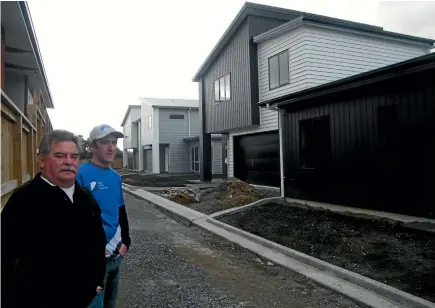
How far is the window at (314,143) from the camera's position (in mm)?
10141

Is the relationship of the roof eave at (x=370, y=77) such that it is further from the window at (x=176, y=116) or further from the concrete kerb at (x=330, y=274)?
the window at (x=176, y=116)

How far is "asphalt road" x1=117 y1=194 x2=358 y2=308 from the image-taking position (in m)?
4.38

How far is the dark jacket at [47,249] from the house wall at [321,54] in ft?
39.8

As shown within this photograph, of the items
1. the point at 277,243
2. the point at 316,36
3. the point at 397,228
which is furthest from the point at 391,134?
the point at 316,36

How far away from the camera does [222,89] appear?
61.7 feet

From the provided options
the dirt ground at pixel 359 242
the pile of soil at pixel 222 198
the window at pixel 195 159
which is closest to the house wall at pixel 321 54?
the pile of soil at pixel 222 198

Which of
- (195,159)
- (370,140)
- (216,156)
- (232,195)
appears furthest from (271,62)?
(195,159)

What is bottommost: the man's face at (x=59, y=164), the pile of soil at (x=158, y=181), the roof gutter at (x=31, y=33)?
the pile of soil at (x=158, y=181)

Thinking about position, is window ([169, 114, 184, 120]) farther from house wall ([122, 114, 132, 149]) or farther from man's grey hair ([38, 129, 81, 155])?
man's grey hair ([38, 129, 81, 155])

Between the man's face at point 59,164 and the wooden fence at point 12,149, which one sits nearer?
the man's face at point 59,164

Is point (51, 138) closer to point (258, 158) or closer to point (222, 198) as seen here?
point (222, 198)

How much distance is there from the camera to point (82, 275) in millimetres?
2123

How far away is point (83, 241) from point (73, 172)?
0.41m

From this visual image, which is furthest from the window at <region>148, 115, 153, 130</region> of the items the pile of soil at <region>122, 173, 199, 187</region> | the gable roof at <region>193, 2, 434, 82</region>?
the gable roof at <region>193, 2, 434, 82</region>
